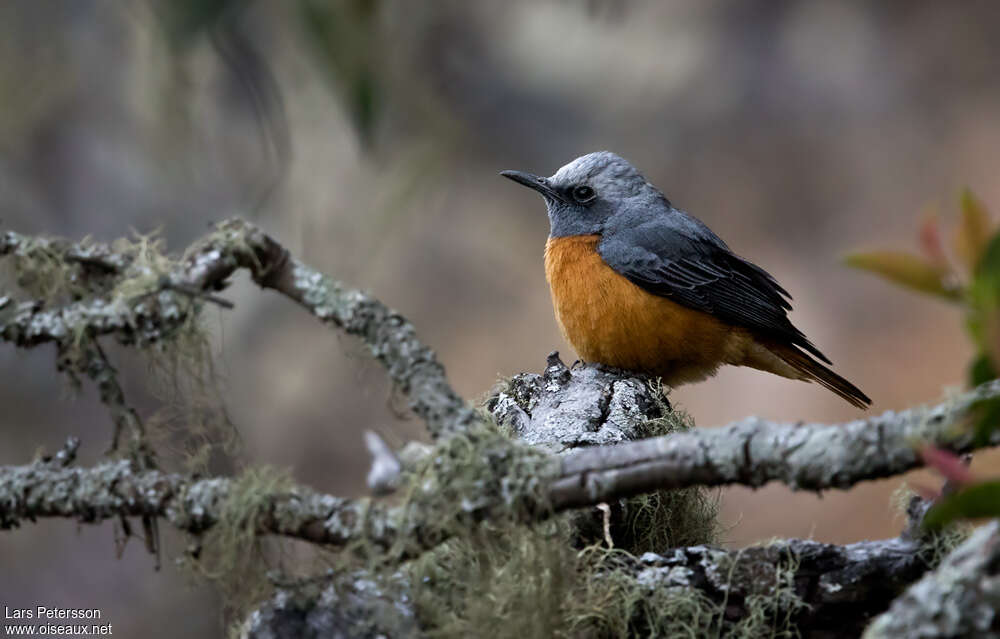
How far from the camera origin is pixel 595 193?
11.1 ft

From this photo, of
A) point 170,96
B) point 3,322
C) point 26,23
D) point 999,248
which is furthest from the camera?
point 26,23

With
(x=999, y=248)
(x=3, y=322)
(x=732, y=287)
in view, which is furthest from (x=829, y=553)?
(x=732, y=287)

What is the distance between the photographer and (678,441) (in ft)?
3.95

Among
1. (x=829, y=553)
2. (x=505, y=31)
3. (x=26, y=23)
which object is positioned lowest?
(x=829, y=553)

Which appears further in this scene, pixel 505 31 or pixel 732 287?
pixel 505 31

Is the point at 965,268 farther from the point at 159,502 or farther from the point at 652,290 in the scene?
the point at 652,290

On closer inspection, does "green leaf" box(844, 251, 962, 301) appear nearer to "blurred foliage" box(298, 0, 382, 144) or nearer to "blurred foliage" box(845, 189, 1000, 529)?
"blurred foliage" box(845, 189, 1000, 529)

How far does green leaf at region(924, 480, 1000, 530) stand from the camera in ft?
2.92

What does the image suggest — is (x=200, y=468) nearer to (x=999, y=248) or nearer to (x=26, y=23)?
(x=999, y=248)

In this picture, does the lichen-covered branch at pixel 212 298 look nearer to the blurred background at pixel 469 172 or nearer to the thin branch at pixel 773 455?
the thin branch at pixel 773 455

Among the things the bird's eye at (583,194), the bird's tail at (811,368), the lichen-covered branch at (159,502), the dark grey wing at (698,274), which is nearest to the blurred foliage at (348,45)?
the lichen-covered branch at (159,502)

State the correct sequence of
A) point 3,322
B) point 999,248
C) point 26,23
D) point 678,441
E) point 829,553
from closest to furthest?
point 999,248 → point 678,441 → point 3,322 → point 829,553 → point 26,23

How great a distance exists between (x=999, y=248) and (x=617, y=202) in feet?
8.54

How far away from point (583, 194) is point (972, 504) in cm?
257
